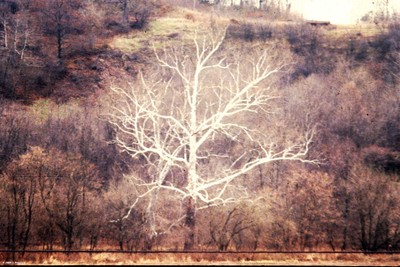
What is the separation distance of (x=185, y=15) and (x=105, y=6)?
8.38 metres

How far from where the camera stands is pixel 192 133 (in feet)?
54.1

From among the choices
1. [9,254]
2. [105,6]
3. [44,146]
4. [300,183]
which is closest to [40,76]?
[44,146]

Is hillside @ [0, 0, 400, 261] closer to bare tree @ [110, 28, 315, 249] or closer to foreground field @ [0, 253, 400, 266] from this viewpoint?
bare tree @ [110, 28, 315, 249]

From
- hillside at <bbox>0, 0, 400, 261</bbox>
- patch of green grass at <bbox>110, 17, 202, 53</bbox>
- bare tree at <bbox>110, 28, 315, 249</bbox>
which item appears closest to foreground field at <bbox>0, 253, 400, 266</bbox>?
hillside at <bbox>0, 0, 400, 261</bbox>

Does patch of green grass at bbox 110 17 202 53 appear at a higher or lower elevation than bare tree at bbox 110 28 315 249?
higher

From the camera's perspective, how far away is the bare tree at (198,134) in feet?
53.4

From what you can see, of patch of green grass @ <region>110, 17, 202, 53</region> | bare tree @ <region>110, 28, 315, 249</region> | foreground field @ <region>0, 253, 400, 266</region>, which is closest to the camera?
foreground field @ <region>0, 253, 400, 266</region>

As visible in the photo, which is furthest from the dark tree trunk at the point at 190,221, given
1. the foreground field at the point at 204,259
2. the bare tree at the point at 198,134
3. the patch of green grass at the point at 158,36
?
the patch of green grass at the point at 158,36

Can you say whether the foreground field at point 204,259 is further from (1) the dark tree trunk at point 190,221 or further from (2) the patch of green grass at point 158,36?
(2) the patch of green grass at point 158,36

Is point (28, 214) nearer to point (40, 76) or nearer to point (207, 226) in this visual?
point (207, 226)

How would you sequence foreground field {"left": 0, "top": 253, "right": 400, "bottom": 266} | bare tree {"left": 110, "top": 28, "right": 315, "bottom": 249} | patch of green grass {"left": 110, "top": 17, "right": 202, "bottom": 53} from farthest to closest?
1. patch of green grass {"left": 110, "top": 17, "right": 202, "bottom": 53}
2. bare tree {"left": 110, "top": 28, "right": 315, "bottom": 249}
3. foreground field {"left": 0, "top": 253, "right": 400, "bottom": 266}

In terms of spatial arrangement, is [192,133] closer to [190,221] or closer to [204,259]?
[190,221]

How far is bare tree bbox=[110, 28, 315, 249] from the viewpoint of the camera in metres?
16.3

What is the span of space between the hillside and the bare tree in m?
0.17
